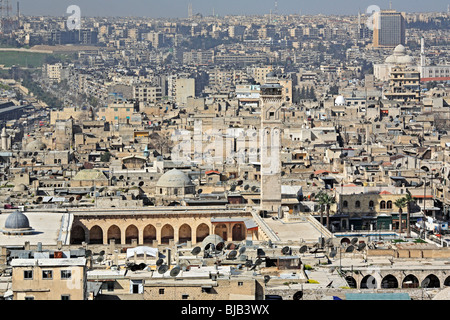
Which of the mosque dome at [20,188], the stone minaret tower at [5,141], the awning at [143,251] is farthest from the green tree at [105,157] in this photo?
the awning at [143,251]

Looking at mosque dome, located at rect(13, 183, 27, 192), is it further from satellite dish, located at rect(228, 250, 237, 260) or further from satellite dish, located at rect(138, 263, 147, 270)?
satellite dish, located at rect(138, 263, 147, 270)

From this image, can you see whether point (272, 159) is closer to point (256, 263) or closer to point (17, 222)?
point (17, 222)

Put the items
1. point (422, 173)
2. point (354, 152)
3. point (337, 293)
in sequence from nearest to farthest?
point (337, 293) < point (422, 173) < point (354, 152)

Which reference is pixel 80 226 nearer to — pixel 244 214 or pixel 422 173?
pixel 244 214

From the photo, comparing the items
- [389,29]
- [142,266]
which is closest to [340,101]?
[142,266]

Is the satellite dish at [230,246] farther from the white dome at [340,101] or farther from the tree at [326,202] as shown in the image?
the white dome at [340,101]

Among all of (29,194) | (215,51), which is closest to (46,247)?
(29,194)
